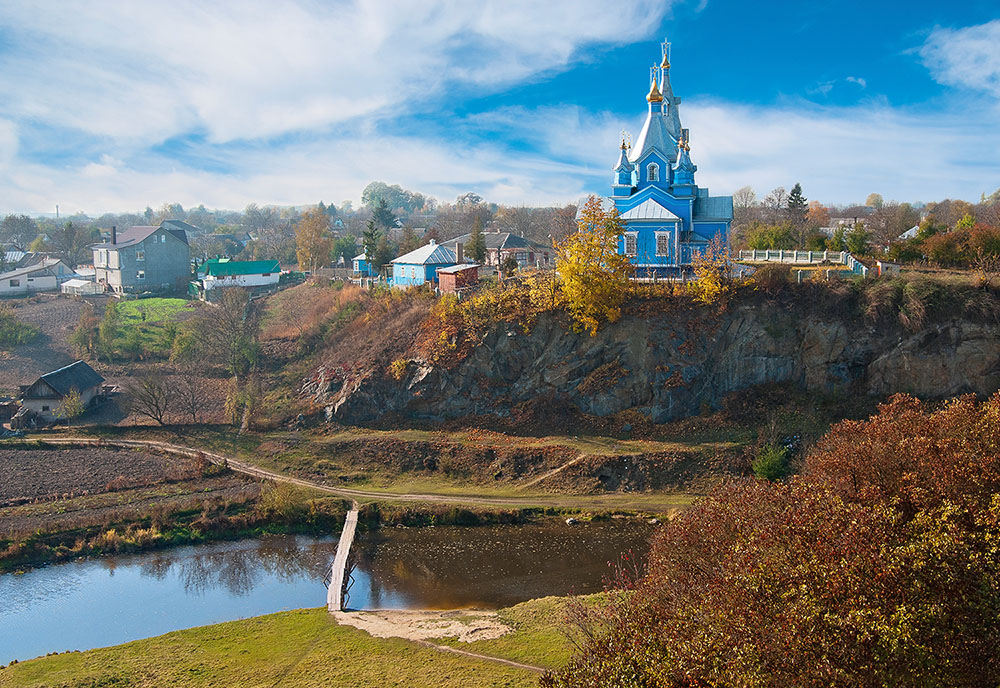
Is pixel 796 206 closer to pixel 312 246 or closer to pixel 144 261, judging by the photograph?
pixel 312 246

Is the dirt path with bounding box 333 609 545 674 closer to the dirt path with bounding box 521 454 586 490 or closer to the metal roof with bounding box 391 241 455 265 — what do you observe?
the dirt path with bounding box 521 454 586 490

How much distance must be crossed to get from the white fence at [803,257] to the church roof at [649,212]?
8.10 meters

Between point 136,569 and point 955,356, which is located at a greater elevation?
point 955,356

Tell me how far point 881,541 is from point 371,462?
91.4 feet

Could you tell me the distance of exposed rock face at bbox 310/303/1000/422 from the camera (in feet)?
116

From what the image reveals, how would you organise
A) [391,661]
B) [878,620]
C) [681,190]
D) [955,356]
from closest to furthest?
[878,620] < [391,661] < [955,356] < [681,190]

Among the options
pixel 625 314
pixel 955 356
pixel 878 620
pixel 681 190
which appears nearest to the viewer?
pixel 878 620

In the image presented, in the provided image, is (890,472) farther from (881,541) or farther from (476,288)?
(476,288)

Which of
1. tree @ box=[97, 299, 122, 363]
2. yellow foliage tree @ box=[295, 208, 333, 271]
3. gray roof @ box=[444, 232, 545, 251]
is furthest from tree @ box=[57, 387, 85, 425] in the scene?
yellow foliage tree @ box=[295, 208, 333, 271]

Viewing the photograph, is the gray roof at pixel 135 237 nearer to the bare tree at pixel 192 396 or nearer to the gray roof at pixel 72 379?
the gray roof at pixel 72 379

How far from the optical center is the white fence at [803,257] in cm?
4116

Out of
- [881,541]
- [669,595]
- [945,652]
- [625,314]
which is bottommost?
[669,595]

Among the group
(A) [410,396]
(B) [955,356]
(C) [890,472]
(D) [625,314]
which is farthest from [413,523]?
(B) [955,356]

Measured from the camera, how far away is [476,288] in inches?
1700
